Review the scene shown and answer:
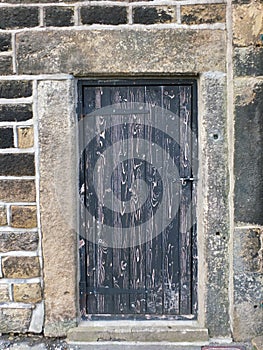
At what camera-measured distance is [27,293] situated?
3.11 m

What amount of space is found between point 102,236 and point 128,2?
164 cm

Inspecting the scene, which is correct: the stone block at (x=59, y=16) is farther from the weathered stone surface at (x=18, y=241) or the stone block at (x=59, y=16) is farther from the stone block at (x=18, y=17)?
the weathered stone surface at (x=18, y=241)

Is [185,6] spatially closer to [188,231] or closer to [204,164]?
[204,164]

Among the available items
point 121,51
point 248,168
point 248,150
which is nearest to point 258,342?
point 248,168

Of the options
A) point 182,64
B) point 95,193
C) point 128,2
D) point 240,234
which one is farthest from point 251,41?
point 95,193

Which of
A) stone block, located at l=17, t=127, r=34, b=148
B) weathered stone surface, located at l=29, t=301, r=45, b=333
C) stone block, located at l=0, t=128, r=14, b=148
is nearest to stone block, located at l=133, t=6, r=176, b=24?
stone block, located at l=17, t=127, r=34, b=148

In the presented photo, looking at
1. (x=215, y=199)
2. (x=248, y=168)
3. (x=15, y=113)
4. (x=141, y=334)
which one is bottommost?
(x=141, y=334)

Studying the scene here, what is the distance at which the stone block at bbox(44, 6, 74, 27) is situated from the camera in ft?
9.62

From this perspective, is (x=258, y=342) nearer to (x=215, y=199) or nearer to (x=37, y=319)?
(x=215, y=199)

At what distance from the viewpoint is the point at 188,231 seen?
10.4 ft

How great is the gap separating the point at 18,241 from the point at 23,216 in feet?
0.60

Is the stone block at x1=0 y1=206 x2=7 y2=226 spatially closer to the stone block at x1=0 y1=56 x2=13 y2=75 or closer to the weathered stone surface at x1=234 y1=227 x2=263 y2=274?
the stone block at x1=0 y1=56 x2=13 y2=75

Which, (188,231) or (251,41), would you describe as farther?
(188,231)

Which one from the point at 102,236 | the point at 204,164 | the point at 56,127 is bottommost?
the point at 102,236
